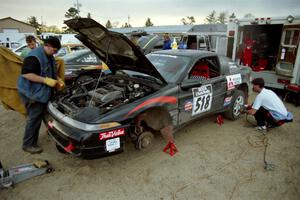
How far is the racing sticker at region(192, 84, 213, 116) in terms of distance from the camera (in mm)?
3481

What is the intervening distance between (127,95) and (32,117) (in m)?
1.52

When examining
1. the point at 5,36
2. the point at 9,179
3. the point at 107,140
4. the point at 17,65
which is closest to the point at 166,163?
the point at 107,140

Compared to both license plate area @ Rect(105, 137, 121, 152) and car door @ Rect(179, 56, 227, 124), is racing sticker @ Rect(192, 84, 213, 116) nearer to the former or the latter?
car door @ Rect(179, 56, 227, 124)

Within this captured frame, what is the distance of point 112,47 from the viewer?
3355mm

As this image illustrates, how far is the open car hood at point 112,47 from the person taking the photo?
2.77 meters

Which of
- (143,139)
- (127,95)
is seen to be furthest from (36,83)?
(143,139)

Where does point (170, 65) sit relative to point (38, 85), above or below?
above

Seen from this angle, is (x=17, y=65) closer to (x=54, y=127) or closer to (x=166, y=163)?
(x=54, y=127)

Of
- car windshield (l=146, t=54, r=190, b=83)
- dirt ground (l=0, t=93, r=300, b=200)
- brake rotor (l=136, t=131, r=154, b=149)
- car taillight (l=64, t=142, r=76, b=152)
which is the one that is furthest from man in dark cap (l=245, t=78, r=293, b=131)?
car taillight (l=64, t=142, r=76, b=152)

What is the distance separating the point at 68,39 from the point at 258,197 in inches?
614

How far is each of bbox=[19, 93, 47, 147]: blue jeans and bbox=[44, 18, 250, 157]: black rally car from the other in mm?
220

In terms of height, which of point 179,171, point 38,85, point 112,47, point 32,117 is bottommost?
point 179,171

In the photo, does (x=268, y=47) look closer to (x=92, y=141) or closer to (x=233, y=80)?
(x=233, y=80)

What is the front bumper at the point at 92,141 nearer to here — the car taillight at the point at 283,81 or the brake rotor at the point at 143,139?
the brake rotor at the point at 143,139
